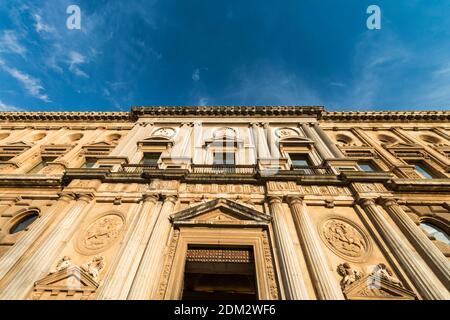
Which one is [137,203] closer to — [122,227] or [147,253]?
[122,227]

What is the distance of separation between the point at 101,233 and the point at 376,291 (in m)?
9.79

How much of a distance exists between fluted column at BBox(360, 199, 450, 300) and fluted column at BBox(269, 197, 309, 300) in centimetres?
349

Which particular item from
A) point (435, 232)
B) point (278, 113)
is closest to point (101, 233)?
point (435, 232)

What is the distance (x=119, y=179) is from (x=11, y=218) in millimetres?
4846

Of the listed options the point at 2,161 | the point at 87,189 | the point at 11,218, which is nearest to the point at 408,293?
the point at 87,189

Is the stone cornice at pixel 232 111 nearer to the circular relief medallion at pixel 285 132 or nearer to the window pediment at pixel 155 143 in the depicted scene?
the circular relief medallion at pixel 285 132

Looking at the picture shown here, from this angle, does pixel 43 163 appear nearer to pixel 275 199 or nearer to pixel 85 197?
pixel 85 197

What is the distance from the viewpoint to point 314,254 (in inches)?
274

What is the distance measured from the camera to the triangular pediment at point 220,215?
27.0 ft

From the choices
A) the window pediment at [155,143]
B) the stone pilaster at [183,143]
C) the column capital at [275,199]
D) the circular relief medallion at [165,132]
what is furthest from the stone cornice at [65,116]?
the column capital at [275,199]

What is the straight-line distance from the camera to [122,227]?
8352 millimetres

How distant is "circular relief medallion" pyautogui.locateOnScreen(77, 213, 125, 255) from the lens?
7707 millimetres

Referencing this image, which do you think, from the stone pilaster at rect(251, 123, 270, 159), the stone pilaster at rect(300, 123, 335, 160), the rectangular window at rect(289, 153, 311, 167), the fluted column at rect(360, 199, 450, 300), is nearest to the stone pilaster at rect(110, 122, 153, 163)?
the stone pilaster at rect(251, 123, 270, 159)

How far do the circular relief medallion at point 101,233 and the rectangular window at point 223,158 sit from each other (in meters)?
6.35
